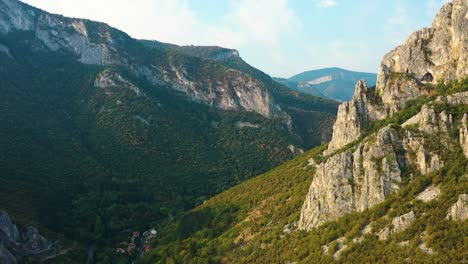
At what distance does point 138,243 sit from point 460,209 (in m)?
70.5

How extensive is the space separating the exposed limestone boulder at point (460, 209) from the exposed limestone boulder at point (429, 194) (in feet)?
15.8

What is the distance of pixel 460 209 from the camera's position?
44.0 m

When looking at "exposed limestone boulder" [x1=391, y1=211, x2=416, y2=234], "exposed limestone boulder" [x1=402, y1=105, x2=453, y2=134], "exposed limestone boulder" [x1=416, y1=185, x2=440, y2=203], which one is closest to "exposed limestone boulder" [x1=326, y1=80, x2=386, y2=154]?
"exposed limestone boulder" [x1=402, y1=105, x2=453, y2=134]

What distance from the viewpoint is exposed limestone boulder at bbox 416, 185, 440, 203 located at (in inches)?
1954

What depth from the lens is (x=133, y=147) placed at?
151500 mm

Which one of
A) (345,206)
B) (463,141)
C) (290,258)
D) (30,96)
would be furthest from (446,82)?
(30,96)

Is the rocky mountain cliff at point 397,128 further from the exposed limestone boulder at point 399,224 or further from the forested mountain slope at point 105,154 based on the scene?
the forested mountain slope at point 105,154

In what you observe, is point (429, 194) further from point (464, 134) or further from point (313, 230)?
point (313, 230)

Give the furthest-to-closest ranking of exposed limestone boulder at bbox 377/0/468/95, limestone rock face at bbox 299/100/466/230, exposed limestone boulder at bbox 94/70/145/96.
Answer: exposed limestone boulder at bbox 94/70/145/96, exposed limestone boulder at bbox 377/0/468/95, limestone rock face at bbox 299/100/466/230

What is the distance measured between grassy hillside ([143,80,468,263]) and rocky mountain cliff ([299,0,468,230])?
1.19 m

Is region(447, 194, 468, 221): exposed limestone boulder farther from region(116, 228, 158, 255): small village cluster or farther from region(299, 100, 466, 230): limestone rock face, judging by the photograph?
region(116, 228, 158, 255): small village cluster

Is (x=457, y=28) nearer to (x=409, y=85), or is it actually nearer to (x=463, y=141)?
(x=409, y=85)

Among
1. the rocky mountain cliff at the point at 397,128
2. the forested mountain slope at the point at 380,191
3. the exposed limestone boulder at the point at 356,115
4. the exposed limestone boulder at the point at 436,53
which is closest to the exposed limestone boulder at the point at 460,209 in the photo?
the forested mountain slope at the point at 380,191

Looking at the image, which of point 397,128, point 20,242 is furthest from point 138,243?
point 397,128
